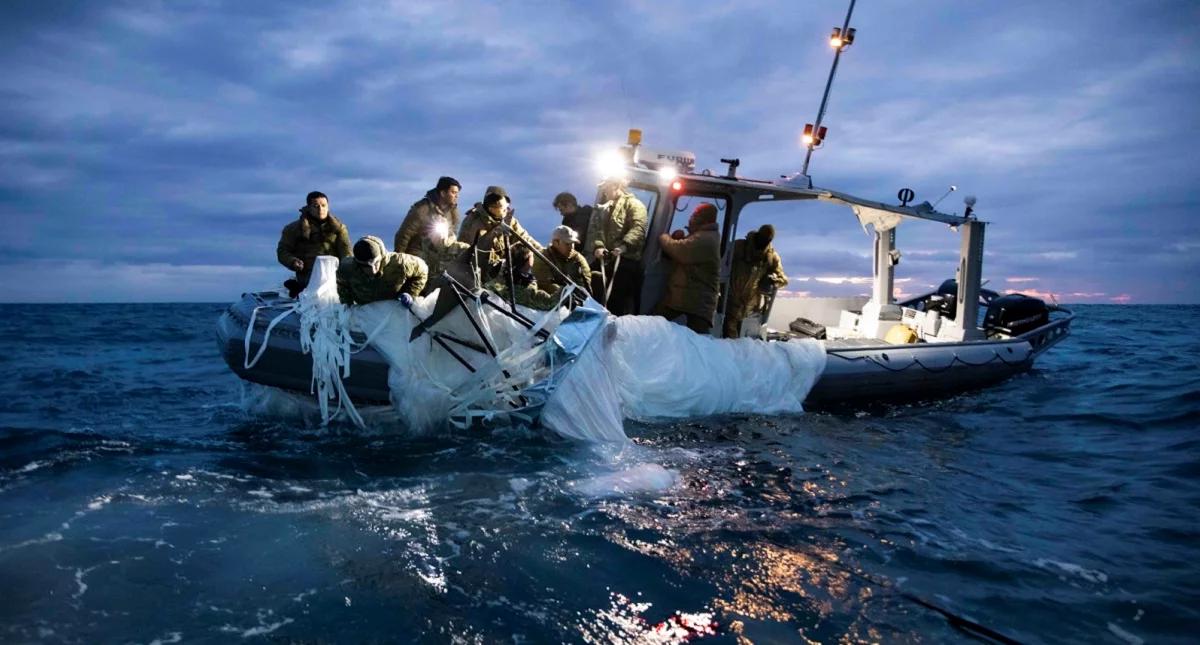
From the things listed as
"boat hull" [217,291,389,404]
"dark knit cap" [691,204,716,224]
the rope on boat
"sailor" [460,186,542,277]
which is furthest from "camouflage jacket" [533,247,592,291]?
the rope on boat

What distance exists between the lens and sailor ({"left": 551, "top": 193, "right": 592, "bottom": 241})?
7996 millimetres

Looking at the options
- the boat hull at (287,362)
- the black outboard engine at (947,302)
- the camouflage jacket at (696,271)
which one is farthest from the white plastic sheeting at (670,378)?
the black outboard engine at (947,302)

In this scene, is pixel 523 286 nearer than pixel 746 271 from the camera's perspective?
Yes

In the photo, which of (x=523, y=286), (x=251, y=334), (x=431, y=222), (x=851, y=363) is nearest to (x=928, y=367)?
(x=851, y=363)

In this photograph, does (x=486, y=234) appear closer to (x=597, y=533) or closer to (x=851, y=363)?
(x=597, y=533)

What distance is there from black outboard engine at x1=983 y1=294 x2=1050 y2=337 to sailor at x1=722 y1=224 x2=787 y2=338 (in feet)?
17.5

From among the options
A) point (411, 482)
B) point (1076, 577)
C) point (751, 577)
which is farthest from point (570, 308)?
point (1076, 577)

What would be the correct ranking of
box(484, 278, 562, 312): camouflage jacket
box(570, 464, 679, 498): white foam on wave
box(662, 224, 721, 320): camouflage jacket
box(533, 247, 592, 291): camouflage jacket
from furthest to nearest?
box(662, 224, 721, 320): camouflage jacket → box(533, 247, 592, 291): camouflage jacket → box(484, 278, 562, 312): camouflage jacket → box(570, 464, 679, 498): white foam on wave

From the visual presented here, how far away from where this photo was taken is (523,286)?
6.37 m

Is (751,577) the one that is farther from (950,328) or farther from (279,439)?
(950,328)

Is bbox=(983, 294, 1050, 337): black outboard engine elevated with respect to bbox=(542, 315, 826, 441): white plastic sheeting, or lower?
elevated

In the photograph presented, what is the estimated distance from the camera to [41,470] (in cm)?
502

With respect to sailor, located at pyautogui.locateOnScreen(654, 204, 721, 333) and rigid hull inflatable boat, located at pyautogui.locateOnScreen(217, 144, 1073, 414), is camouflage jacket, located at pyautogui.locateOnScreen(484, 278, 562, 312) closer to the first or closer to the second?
rigid hull inflatable boat, located at pyautogui.locateOnScreen(217, 144, 1073, 414)

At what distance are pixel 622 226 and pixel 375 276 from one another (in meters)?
2.89
